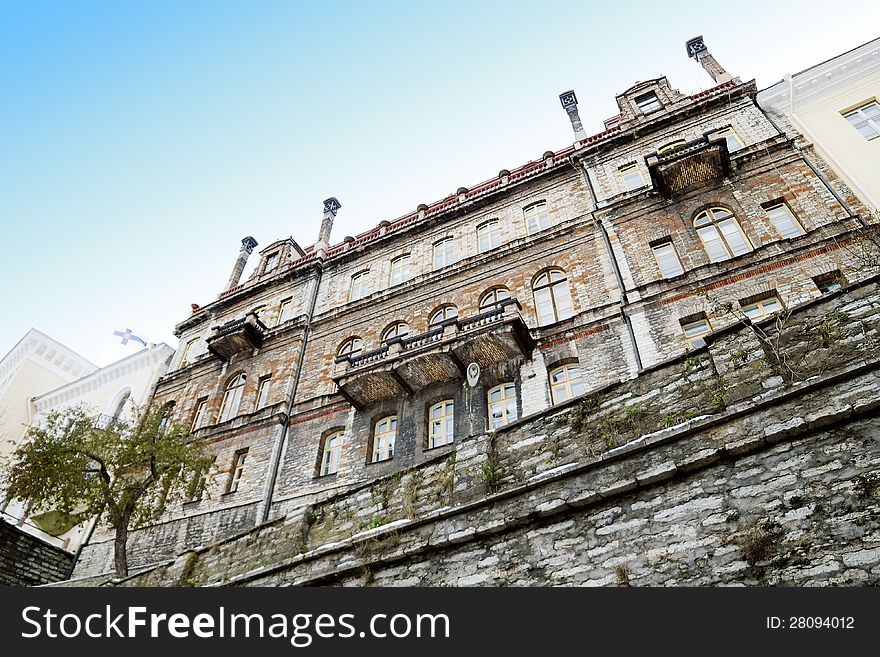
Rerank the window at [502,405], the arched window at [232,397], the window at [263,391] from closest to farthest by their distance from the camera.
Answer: the window at [502,405], the window at [263,391], the arched window at [232,397]

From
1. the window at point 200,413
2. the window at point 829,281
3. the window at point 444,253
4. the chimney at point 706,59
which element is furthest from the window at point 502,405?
the chimney at point 706,59

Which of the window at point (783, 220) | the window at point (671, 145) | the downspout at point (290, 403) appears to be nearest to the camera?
the window at point (783, 220)

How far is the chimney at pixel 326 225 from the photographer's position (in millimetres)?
25913

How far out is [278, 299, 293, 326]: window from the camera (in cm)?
2325

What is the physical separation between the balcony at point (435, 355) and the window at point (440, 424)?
0.82m

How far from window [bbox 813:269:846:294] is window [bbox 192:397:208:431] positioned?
20.5m

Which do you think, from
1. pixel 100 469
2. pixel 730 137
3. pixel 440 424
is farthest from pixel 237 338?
pixel 730 137

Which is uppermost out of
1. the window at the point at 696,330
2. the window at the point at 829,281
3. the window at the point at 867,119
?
the window at the point at 867,119

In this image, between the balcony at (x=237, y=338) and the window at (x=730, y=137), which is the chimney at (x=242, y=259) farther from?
the window at (x=730, y=137)

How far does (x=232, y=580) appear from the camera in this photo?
30.0 feet

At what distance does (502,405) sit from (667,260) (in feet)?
22.2
